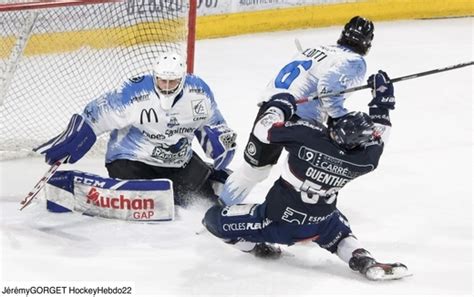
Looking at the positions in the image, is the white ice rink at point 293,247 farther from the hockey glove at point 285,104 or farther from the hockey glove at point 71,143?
the hockey glove at point 285,104

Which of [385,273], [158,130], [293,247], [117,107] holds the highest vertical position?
[117,107]

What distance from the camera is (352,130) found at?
3654mm

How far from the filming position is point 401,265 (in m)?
3.80

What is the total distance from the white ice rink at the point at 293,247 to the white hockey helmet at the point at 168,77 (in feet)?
1.71

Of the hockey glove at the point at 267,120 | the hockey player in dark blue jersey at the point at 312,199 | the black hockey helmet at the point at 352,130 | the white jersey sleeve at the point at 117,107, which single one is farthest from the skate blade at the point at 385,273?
the white jersey sleeve at the point at 117,107

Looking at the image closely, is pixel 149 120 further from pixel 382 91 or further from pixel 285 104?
pixel 382 91

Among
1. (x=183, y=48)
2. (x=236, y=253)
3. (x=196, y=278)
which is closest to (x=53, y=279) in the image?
(x=196, y=278)

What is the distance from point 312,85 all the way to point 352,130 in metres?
0.78

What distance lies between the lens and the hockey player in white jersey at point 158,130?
14.4ft

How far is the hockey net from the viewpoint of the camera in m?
5.28

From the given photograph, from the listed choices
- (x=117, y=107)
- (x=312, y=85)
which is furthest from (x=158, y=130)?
(x=312, y=85)

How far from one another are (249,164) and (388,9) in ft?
15.8

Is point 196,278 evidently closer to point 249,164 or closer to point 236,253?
point 236,253

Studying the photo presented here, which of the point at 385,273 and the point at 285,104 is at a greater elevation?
the point at 285,104
